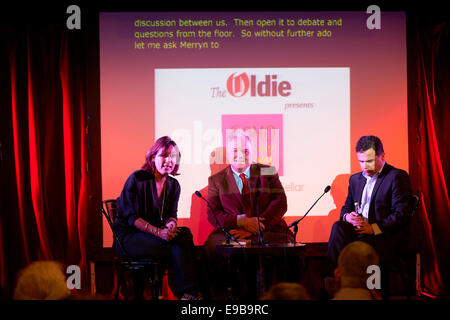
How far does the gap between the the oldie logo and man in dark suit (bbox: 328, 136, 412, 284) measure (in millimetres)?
1006

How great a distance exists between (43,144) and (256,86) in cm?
214

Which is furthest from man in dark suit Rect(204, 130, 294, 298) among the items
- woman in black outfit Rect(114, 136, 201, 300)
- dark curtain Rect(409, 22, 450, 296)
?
dark curtain Rect(409, 22, 450, 296)

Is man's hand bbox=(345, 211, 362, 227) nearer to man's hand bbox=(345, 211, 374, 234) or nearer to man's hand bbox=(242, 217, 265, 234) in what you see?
man's hand bbox=(345, 211, 374, 234)

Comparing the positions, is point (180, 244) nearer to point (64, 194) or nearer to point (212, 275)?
point (212, 275)

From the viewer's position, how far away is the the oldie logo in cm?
477

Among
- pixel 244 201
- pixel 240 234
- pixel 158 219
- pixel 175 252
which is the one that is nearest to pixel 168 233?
pixel 175 252

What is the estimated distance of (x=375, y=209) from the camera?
4109 mm

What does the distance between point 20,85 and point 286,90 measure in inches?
101

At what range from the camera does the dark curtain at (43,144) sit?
464 cm

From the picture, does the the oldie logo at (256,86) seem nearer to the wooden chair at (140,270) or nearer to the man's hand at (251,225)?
the man's hand at (251,225)

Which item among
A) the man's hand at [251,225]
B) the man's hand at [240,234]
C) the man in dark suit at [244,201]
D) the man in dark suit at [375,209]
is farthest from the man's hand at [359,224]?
the man's hand at [240,234]

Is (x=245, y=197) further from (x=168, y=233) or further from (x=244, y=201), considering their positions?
(x=168, y=233)

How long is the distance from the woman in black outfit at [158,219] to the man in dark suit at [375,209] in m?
1.18
